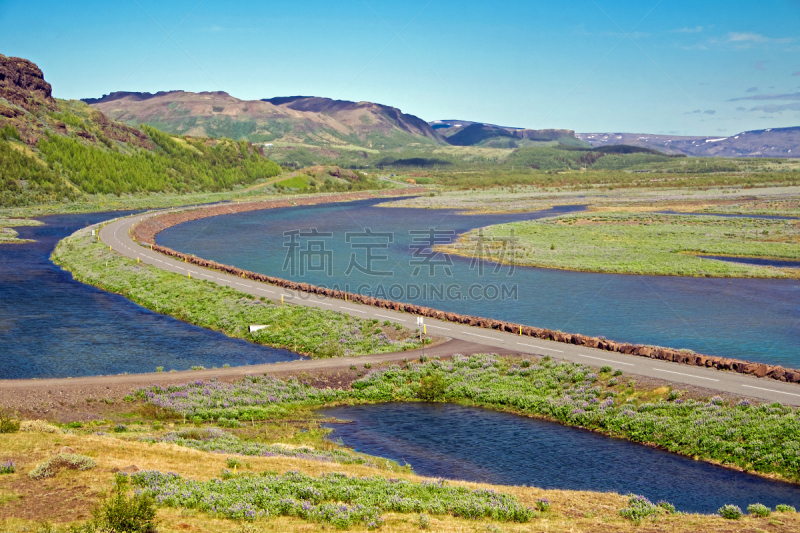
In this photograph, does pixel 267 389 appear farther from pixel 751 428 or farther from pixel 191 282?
pixel 191 282

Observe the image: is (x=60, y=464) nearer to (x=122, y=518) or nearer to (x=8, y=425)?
(x=8, y=425)

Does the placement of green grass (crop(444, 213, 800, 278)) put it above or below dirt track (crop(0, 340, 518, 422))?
above

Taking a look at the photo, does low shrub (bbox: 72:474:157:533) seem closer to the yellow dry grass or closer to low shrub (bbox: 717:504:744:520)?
the yellow dry grass

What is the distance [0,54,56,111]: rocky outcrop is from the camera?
15538 centimetres

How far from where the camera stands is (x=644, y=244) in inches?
3187

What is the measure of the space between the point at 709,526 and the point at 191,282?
45444 millimetres

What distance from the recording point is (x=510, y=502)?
18.7m

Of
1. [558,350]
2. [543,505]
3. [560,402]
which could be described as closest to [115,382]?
[560,402]

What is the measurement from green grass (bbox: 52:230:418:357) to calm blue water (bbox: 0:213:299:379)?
1042mm

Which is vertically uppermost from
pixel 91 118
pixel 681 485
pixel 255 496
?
pixel 91 118

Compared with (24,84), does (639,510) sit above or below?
below

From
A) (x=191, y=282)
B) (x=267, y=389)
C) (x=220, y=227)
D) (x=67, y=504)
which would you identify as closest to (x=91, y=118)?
(x=220, y=227)

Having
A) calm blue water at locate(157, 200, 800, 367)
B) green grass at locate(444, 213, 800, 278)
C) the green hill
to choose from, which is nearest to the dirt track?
calm blue water at locate(157, 200, 800, 367)

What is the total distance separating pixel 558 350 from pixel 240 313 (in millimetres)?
21689
